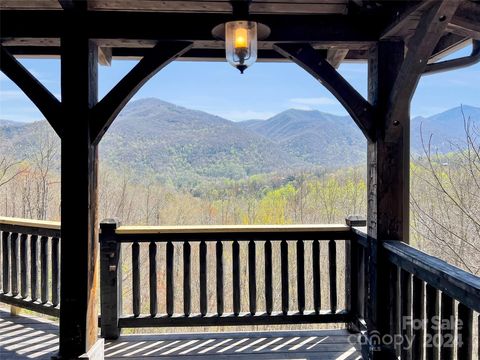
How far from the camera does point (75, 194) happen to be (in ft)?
7.48

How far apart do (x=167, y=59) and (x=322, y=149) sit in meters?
14.3

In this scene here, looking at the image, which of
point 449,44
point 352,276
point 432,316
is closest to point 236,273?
point 352,276

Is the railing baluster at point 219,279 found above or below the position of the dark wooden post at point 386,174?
below

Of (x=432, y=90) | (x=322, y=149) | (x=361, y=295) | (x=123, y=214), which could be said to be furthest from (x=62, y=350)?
(x=432, y=90)

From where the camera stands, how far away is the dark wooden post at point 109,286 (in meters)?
2.88

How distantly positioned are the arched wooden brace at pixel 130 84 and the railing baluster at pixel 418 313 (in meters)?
2.04

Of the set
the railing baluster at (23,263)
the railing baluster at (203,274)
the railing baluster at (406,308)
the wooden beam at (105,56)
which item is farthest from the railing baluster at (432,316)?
the railing baluster at (23,263)

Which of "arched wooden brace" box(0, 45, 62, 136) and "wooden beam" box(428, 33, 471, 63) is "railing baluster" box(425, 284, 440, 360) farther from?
"arched wooden brace" box(0, 45, 62, 136)

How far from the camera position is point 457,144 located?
6.66m

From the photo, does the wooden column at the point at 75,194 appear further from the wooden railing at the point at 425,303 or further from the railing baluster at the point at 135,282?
the wooden railing at the point at 425,303

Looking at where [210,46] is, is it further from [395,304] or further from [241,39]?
[395,304]

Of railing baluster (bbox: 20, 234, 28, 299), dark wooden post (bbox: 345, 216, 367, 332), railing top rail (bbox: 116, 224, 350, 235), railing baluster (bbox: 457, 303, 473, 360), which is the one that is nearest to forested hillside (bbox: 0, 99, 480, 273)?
dark wooden post (bbox: 345, 216, 367, 332)

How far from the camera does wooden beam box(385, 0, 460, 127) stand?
1785 millimetres

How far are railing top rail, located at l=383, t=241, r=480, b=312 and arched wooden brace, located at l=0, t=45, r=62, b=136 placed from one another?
7.41 feet
